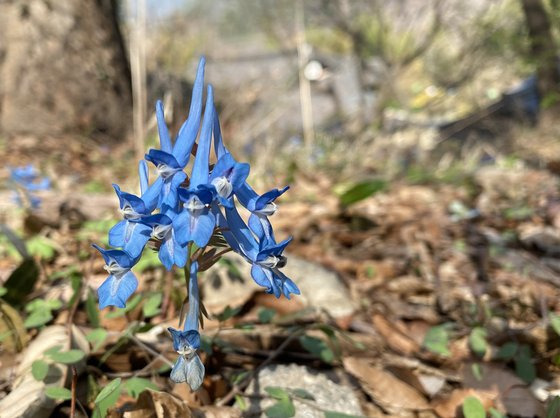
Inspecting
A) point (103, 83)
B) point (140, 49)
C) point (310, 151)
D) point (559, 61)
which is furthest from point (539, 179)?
point (103, 83)

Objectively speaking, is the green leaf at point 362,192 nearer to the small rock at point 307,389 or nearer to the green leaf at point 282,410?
the small rock at point 307,389

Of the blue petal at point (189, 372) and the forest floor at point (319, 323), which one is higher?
the forest floor at point (319, 323)

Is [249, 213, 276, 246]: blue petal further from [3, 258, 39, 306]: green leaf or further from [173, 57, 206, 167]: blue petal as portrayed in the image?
[3, 258, 39, 306]: green leaf

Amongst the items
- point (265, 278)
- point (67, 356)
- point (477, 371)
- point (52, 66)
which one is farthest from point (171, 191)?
point (52, 66)

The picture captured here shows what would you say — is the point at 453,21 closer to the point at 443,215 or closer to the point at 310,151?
the point at 310,151

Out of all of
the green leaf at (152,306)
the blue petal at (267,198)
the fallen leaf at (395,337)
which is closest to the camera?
the blue petal at (267,198)

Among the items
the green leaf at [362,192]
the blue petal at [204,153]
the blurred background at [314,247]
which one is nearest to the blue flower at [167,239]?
the blue petal at [204,153]

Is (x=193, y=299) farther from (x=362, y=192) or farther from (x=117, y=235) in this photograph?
(x=362, y=192)

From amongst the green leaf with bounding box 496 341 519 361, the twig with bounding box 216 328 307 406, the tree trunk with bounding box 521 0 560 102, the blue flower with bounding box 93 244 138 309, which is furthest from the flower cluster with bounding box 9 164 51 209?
the tree trunk with bounding box 521 0 560 102
